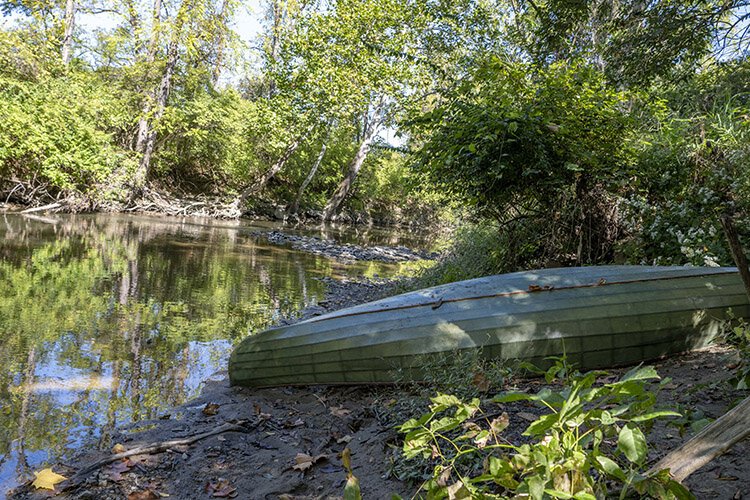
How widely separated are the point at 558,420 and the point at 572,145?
4.92 m

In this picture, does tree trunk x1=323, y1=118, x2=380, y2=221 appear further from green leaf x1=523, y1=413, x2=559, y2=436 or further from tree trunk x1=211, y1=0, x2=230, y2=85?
green leaf x1=523, y1=413, x2=559, y2=436

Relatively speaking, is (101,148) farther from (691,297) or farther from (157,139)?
(691,297)

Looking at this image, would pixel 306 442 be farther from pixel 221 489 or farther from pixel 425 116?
pixel 425 116

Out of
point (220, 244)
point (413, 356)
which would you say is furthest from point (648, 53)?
point (220, 244)

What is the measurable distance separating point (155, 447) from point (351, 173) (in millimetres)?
25366

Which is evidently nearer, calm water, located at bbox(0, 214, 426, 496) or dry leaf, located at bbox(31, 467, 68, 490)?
dry leaf, located at bbox(31, 467, 68, 490)

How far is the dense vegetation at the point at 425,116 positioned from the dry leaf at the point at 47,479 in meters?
4.67

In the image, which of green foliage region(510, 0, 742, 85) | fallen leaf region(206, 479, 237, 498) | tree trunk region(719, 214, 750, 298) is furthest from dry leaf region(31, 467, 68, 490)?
green foliage region(510, 0, 742, 85)

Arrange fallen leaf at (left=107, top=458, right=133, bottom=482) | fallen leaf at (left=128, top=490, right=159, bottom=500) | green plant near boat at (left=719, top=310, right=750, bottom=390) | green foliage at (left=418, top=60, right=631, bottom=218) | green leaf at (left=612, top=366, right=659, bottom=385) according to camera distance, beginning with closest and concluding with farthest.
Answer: green leaf at (left=612, top=366, right=659, bottom=385), green plant near boat at (left=719, top=310, right=750, bottom=390), fallen leaf at (left=128, top=490, right=159, bottom=500), fallen leaf at (left=107, top=458, right=133, bottom=482), green foliage at (left=418, top=60, right=631, bottom=218)

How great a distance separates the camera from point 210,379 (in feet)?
15.2

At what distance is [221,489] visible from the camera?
2.76 meters

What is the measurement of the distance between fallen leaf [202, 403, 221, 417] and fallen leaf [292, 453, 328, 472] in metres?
1.07

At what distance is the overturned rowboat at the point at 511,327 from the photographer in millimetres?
3877

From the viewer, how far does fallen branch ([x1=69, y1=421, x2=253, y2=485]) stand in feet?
9.29
